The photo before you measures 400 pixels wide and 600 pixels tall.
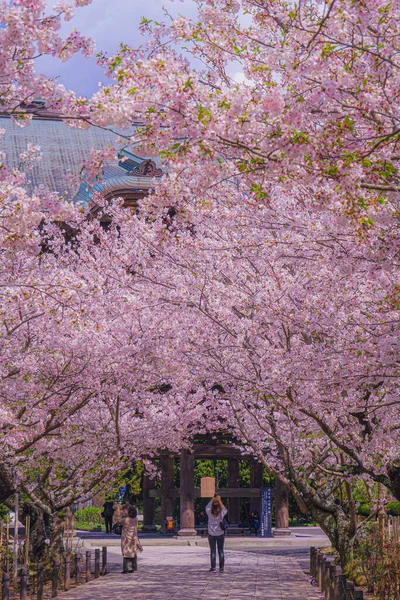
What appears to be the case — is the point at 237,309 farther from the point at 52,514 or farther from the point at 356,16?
the point at 356,16

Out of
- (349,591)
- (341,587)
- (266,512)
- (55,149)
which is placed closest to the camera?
(349,591)

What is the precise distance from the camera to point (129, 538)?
18.2 meters

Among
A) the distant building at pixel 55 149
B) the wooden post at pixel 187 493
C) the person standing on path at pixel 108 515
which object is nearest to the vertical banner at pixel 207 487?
the wooden post at pixel 187 493

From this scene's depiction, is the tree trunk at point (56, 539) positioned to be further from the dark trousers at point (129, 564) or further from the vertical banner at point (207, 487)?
the vertical banner at point (207, 487)

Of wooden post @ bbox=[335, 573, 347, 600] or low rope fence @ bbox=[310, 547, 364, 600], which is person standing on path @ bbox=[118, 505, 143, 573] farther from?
wooden post @ bbox=[335, 573, 347, 600]

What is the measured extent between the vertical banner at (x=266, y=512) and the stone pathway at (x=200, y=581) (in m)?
5.29

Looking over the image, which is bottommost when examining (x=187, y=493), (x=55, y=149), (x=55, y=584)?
(x=55, y=584)

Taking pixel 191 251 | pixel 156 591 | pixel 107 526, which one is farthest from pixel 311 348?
pixel 107 526

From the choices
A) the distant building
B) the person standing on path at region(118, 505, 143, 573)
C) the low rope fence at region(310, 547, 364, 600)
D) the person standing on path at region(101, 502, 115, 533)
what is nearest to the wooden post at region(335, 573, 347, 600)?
the low rope fence at region(310, 547, 364, 600)

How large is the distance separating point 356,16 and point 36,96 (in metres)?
2.81

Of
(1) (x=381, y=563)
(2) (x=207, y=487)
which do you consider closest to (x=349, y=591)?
(1) (x=381, y=563)

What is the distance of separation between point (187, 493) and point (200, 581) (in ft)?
39.8

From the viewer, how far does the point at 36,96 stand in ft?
22.6

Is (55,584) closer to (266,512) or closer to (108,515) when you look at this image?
(266,512)
